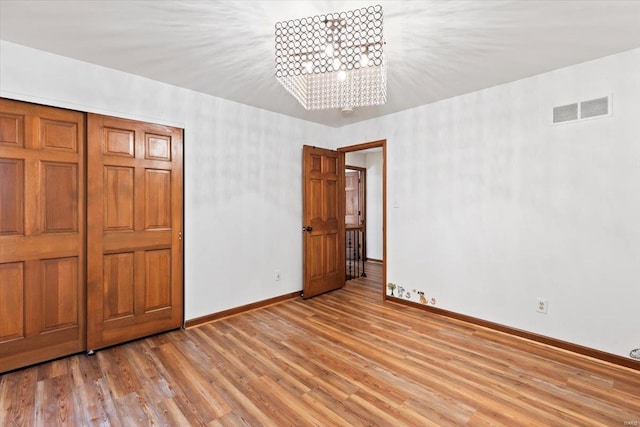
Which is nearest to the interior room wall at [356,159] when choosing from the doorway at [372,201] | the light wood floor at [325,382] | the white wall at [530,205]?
the doorway at [372,201]

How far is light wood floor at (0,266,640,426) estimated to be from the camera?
182cm

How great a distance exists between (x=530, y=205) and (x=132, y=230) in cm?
380

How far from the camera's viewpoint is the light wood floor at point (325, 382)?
5.98ft

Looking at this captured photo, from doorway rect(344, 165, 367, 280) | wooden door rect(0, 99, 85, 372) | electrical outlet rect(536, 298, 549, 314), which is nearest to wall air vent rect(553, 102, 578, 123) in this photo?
electrical outlet rect(536, 298, 549, 314)

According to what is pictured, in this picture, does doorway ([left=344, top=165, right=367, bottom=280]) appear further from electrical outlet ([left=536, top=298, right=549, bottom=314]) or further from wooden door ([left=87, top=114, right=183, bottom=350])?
wooden door ([left=87, top=114, right=183, bottom=350])

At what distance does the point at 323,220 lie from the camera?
171 inches

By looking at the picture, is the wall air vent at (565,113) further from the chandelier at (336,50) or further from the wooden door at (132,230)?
the wooden door at (132,230)

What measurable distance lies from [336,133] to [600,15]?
10.3 ft

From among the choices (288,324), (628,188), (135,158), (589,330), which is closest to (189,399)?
(288,324)

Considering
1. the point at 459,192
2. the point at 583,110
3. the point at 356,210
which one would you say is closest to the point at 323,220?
the point at 459,192

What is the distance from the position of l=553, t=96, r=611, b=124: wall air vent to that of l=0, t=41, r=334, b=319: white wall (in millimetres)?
2830

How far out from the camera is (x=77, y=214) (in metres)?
2.57

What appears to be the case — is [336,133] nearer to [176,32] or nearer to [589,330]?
[176,32]

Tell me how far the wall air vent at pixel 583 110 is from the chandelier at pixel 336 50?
176 cm
